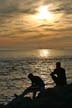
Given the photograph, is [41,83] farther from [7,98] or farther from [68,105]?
[7,98]

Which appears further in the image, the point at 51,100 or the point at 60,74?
the point at 60,74

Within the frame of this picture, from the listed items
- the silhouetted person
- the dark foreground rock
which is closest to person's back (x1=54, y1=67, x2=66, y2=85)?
the silhouetted person

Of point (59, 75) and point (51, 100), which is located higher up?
point (59, 75)

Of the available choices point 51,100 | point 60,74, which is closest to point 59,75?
point 60,74

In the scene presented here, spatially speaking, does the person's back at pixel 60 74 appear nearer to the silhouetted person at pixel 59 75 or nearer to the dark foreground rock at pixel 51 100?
the silhouetted person at pixel 59 75

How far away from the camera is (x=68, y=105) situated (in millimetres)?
19766

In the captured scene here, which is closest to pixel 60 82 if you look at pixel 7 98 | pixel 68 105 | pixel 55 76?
pixel 55 76

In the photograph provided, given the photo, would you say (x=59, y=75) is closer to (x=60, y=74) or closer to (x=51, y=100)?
(x=60, y=74)

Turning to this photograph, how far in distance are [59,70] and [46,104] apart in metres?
2.10

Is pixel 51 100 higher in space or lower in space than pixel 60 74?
lower

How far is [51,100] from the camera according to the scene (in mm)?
20141

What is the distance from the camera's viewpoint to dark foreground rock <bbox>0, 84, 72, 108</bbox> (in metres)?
19.9

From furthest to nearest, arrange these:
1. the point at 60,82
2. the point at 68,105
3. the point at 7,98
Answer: the point at 7,98 → the point at 60,82 → the point at 68,105

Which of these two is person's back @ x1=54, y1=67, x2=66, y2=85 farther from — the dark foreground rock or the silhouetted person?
the dark foreground rock
